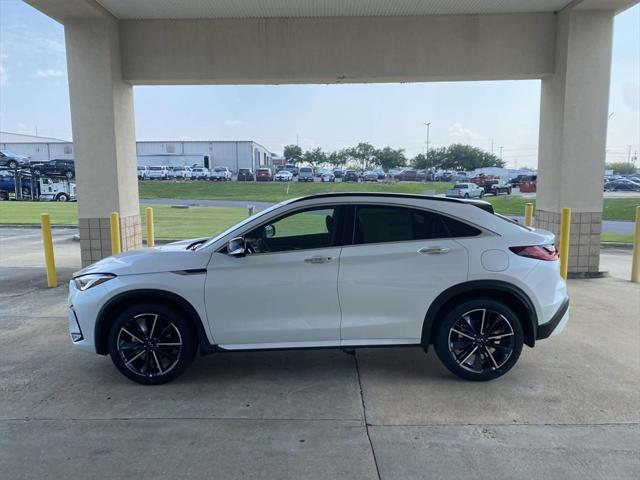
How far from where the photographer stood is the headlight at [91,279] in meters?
4.29

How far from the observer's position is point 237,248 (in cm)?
419

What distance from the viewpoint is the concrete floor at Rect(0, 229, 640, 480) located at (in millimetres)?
3129

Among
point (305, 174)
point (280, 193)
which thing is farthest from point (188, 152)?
point (280, 193)

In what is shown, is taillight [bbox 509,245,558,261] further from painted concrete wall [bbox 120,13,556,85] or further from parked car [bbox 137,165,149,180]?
parked car [bbox 137,165,149,180]

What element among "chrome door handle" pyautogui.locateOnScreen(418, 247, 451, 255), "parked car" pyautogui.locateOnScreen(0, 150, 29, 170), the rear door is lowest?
the rear door

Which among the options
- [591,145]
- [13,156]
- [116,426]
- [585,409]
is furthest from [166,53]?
[13,156]

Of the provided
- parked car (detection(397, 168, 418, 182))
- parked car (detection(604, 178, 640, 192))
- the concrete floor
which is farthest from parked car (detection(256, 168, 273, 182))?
the concrete floor

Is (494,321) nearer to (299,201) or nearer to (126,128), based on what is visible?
(299,201)

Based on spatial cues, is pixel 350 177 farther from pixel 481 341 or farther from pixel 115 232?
pixel 481 341

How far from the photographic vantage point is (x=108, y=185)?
9016 mm

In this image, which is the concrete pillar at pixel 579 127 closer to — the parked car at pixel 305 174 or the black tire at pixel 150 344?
the black tire at pixel 150 344

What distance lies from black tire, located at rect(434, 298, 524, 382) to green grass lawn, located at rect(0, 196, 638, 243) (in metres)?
10.9

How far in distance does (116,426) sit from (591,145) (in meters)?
8.78

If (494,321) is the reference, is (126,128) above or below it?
above
